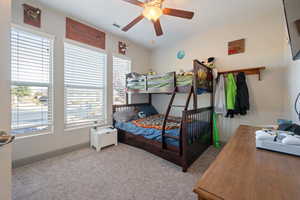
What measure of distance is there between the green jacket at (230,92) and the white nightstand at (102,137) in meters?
2.57

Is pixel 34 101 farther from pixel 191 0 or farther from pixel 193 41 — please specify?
pixel 193 41

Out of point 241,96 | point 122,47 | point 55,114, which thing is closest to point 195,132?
point 241,96

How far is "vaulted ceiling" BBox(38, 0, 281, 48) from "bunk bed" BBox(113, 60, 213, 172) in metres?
1.03

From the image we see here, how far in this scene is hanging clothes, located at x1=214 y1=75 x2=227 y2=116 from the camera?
2807mm

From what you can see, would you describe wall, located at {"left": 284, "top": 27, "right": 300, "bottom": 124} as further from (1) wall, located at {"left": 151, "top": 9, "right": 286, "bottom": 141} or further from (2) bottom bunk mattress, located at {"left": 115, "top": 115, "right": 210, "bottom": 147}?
(2) bottom bunk mattress, located at {"left": 115, "top": 115, "right": 210, "bottom": 147}

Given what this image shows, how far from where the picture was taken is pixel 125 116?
10.5 ft

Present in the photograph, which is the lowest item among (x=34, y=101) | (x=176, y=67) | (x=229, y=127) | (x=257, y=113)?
(x=229, y=127)

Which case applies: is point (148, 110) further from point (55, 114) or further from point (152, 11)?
point (152, 11)

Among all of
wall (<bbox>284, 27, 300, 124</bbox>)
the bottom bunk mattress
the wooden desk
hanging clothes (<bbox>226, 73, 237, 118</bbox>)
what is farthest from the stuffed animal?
the wooden desk

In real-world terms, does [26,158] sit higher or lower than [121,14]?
lower

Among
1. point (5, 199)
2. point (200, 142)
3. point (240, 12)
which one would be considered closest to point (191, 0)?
point (240, 12)

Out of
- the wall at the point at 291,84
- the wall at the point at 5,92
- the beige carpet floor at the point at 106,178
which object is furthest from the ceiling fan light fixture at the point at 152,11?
the beige carpet floor at the point at 106,178

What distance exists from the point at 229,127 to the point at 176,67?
6.98 ft

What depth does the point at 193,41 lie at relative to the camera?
11.4ft
